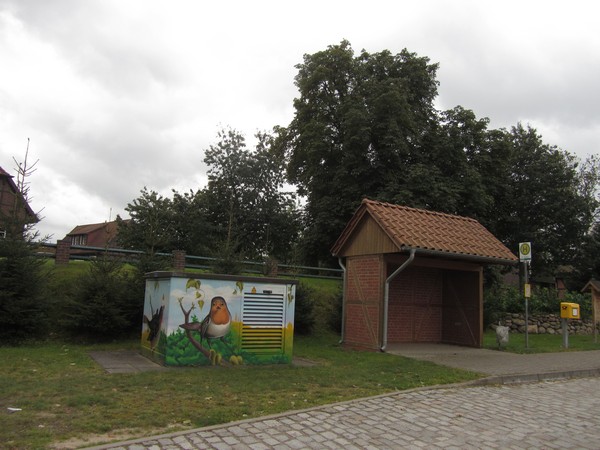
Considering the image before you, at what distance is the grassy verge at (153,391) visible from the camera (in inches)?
215

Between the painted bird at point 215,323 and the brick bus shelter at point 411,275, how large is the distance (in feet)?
16.8

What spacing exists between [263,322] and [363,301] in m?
4.71

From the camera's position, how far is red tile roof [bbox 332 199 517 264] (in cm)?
1365

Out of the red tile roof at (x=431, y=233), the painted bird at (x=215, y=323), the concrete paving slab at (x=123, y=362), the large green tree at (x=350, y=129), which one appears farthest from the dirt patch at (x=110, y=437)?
the large green tree at (x=350, y=129)

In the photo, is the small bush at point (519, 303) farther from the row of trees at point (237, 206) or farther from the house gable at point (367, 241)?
the row of trees at point (237, 206)

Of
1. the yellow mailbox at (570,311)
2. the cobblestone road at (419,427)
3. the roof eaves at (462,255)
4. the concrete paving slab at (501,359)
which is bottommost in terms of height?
the cobblestone road at (419,427)

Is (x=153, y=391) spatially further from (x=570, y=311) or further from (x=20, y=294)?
(x=570, y=311)

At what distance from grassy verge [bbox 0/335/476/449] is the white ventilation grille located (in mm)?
565

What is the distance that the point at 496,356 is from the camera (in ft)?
44.6

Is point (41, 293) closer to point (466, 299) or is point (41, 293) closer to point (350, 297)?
point (350, 297)

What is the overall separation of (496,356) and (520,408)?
21.5 ft

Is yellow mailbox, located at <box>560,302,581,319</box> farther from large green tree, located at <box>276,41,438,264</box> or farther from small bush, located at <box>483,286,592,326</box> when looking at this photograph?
large green tree, located at <box>276,41,438,264</box>

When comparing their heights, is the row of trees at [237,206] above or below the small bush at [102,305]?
above

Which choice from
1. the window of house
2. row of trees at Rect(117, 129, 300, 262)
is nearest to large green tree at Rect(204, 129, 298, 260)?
row of trees at Rect(117, 129, 300, 262)
